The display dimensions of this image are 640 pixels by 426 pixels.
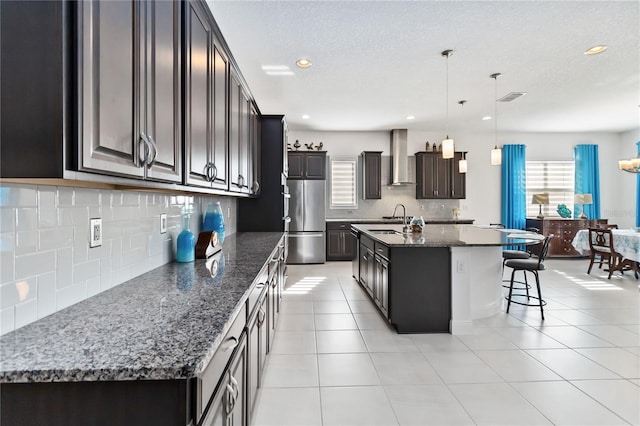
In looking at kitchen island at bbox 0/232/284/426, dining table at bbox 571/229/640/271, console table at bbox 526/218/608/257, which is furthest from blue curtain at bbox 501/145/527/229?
kitchen island at bbox 0/232/284/426

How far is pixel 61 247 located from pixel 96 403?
0.66 meters

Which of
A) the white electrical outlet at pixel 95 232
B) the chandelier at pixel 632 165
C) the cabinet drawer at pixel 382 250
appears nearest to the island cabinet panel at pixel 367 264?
the cabinet drawer at pixel 382 250

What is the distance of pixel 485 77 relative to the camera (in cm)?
421

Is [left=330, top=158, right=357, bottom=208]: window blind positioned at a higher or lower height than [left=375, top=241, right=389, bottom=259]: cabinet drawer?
higher

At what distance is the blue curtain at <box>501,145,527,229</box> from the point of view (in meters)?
7.46

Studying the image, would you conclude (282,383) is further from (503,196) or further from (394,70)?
(503,196)

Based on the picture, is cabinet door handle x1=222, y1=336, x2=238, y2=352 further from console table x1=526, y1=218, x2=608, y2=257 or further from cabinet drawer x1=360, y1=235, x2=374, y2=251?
console table x1=526, y1=218, x2=608, y2=257

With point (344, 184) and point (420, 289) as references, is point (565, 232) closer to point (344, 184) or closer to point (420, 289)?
point (344, 184)

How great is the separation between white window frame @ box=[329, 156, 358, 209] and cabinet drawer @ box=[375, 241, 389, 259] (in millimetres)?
3760

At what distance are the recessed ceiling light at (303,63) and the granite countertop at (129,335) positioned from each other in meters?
2.94

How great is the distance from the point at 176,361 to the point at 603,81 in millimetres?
5967

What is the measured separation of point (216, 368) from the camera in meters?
1.01

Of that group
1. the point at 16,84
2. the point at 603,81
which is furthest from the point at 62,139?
the point at 603,81

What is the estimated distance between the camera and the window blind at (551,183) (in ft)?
25.2
